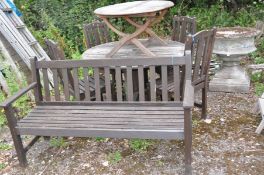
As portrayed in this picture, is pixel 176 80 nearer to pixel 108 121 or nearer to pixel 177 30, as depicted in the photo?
pixel 108 121

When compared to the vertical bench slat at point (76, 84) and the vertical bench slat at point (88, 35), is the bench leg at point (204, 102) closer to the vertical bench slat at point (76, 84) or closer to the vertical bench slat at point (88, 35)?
the vertical bench slat at point (76, 84)

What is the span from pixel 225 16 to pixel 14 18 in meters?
4.86

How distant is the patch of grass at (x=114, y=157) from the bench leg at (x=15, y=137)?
3.00 ft

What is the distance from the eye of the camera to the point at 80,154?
145 inches

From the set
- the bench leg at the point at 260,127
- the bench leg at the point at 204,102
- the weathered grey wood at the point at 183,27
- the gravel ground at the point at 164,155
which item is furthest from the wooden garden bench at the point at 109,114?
the weathered grey wood at the point at 183,27

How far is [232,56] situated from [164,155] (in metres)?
2.25

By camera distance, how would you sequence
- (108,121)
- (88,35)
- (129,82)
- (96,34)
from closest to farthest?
(108,121), (129,82), (88,35), (96,34)

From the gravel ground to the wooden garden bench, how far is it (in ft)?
1.00

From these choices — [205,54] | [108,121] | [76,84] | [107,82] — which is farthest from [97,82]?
[205,54]

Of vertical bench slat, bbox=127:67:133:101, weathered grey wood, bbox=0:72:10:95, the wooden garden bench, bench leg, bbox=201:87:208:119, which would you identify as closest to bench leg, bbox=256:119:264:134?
bench leg, bbox=201:87:208:119

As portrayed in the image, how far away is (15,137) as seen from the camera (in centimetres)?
330

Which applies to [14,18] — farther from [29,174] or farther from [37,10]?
[29,174]

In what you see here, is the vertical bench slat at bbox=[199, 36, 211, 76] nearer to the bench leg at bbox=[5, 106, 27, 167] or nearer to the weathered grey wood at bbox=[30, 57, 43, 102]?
the weathered grey wood at bbox=[30, 57, 43, 102]

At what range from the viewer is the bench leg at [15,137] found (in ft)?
10.6
